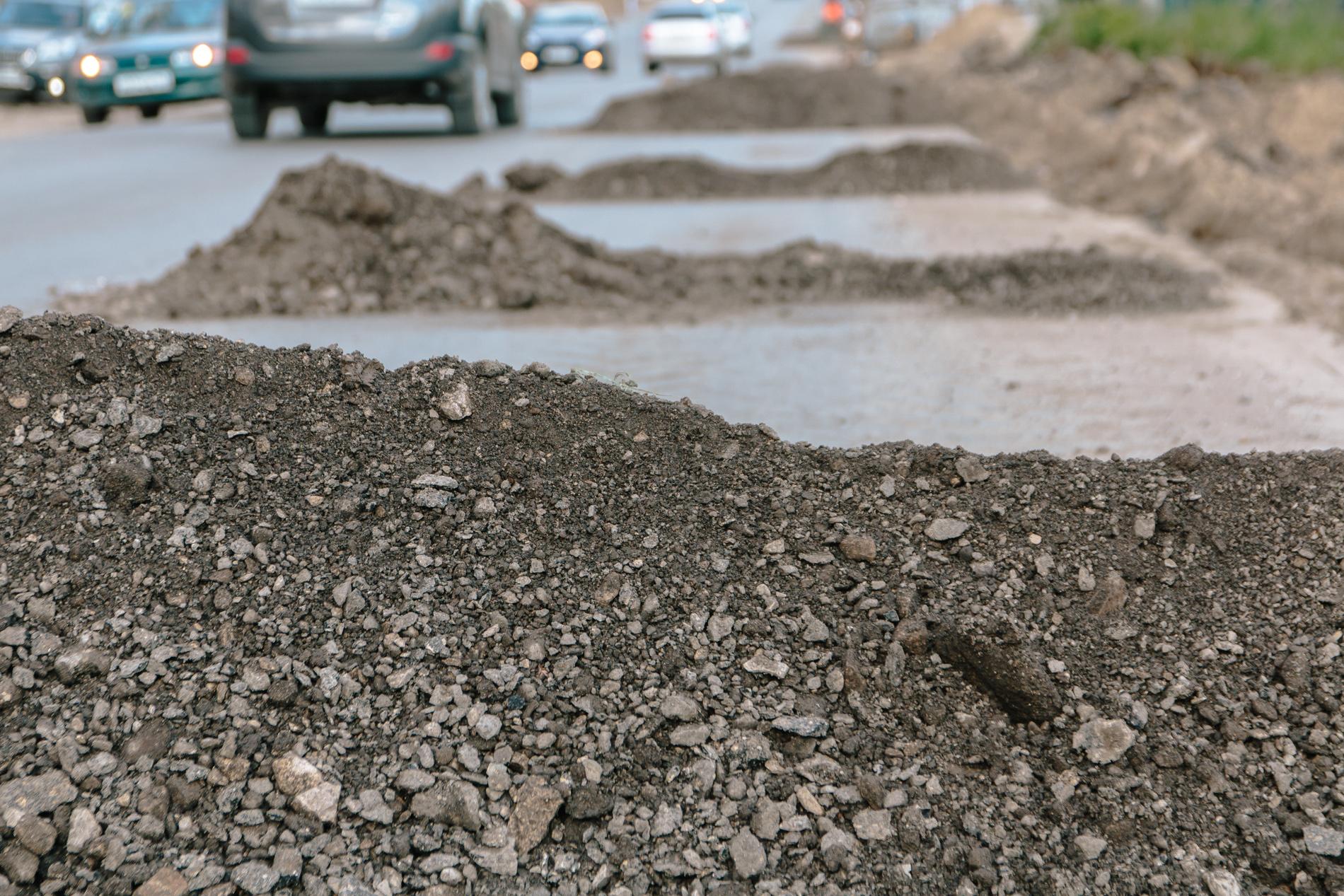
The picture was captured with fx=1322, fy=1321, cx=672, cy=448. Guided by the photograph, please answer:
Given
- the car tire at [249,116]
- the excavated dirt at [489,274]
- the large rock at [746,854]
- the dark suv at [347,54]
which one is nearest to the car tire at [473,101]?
the dark suv at [347,54]

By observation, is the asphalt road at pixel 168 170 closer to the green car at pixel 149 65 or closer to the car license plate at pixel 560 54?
the green car at pixel 149 65

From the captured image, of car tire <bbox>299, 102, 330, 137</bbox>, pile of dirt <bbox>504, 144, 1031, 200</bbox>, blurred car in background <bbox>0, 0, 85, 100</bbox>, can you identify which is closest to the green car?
car tire <bbox>299, 102, 330, 137</bbox>

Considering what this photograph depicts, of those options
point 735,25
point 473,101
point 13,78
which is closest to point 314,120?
point 473,101

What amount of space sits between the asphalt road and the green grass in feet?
27.5

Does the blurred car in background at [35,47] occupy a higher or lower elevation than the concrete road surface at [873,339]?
lower

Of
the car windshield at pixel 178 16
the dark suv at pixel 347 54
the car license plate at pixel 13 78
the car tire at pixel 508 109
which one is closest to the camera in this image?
the dark suv at pixel 347 54

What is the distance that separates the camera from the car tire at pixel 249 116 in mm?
13398

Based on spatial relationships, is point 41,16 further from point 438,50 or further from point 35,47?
point 438,50

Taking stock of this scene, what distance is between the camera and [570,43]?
103ft

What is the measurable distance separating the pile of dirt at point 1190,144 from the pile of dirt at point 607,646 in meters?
3.72

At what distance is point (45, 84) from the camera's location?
73.3 feet

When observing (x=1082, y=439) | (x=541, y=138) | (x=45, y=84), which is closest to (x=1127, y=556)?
(x=1082, y=439)

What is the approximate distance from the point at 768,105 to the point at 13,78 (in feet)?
42.8

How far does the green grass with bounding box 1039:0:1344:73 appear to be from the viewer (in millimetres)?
16906
